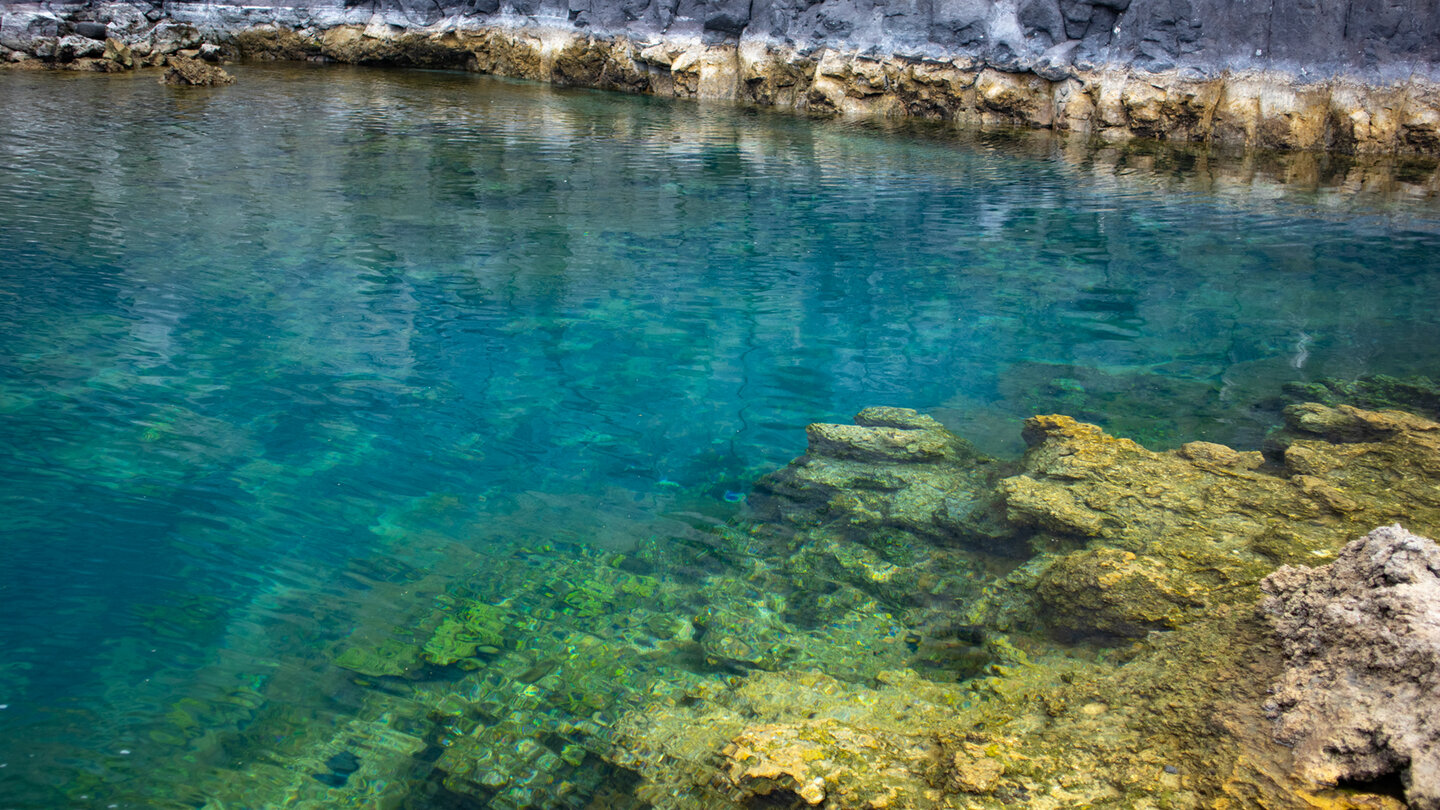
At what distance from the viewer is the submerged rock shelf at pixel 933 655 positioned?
8.02 feet

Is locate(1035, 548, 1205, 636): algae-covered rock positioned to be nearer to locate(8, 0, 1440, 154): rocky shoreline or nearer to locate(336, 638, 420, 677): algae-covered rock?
locate(336, 638, 420, 677): algae-covered rock

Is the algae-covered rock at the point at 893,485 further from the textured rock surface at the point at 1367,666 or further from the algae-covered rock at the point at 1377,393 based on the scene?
the algae-covered rock at the point at 1377,393

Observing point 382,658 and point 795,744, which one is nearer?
point 795,744

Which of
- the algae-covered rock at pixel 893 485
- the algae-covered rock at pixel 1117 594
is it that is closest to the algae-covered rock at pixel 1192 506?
the algae-covered rock at pixel 1117 594

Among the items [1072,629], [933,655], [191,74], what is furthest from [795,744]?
[191,74]

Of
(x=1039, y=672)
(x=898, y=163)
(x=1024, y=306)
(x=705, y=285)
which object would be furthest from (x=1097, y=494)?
(x=898, y=163)

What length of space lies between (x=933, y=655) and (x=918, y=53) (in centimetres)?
1545

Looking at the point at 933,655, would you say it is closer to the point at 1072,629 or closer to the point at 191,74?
the point at 1072,629

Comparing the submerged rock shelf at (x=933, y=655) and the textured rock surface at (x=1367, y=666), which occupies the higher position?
the textured rock surface at (x=1367, y=666)

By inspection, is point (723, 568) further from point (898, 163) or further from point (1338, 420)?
point (898, 163)

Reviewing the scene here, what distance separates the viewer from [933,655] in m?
3.29

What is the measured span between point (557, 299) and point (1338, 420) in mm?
4928

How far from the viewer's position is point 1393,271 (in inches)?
311

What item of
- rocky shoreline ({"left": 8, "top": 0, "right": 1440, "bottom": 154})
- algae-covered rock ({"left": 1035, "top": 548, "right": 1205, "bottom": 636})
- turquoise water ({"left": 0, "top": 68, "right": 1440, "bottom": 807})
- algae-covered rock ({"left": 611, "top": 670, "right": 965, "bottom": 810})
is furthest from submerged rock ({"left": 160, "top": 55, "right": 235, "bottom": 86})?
algae-covered rock ({"left": 1035, "top": 548, "right": 1205, "bottom": 636})
